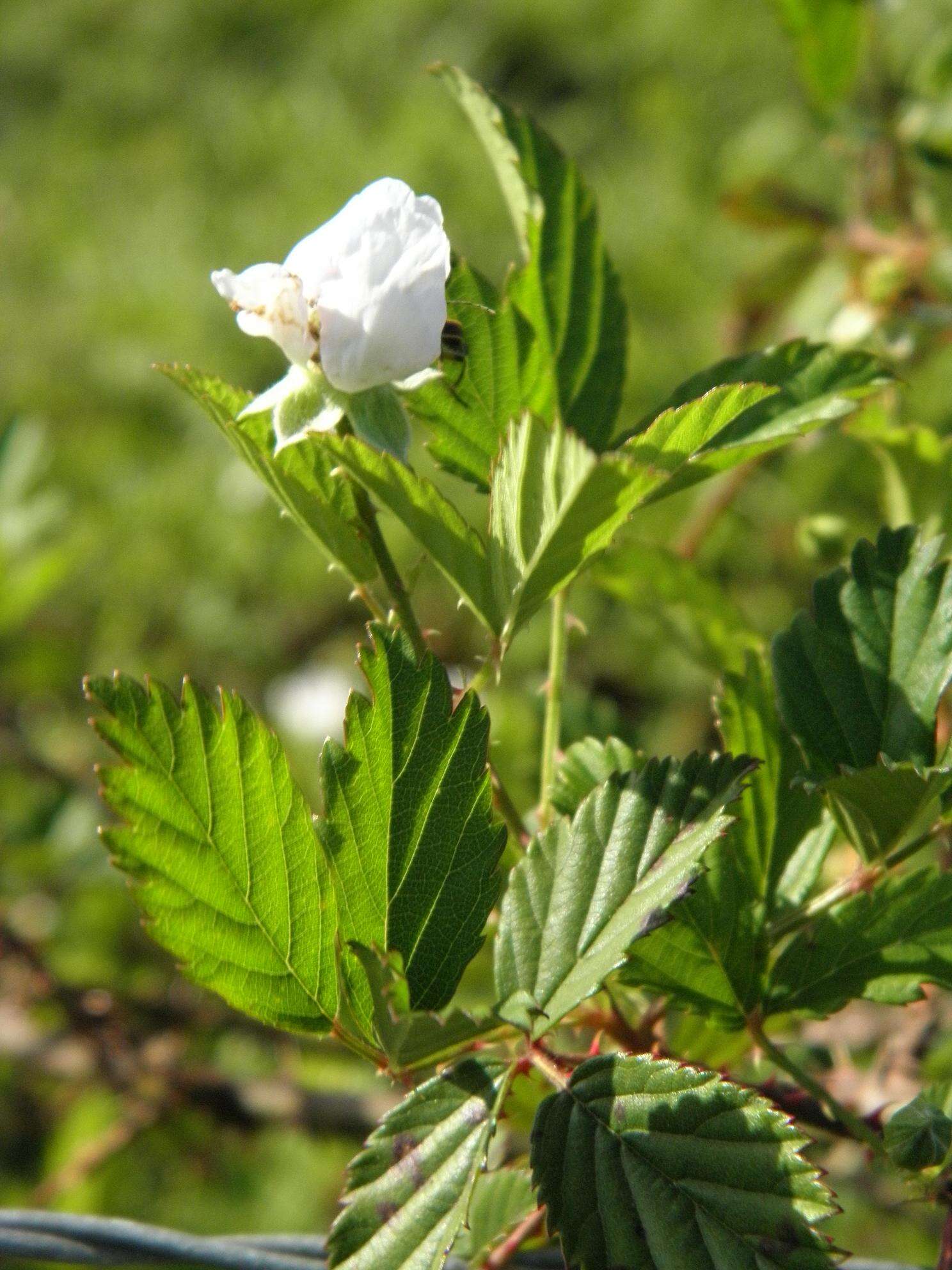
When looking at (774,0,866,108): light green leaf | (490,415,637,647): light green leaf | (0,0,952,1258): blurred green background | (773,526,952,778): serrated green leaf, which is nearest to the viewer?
(490,415,637,647): light green leaf

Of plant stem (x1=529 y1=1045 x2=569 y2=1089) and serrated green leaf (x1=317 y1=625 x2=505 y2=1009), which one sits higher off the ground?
serrated green leaf (x1=317 y1=625 x2=505 y2=1009)

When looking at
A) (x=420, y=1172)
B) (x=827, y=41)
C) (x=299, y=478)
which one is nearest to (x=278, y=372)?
(x=827, y=41)

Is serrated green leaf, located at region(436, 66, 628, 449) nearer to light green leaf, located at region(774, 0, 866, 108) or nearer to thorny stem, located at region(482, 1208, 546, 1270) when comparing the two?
thorny stem, located at region(482, 1208, 546, 1270)

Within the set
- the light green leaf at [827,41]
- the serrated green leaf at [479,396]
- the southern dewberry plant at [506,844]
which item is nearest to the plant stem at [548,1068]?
the southern dewberry plant at [506,844]

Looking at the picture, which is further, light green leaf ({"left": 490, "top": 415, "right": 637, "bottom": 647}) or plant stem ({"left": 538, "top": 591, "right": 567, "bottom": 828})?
plant stem ({"left": 538, "top": 591, "right": 567, "bottom": 828})

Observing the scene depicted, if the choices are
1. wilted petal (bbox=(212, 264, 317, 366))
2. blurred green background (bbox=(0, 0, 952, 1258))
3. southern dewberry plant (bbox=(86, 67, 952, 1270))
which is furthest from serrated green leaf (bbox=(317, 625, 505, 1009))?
blurred green background (bbox=(0, 0, 952, 1258))

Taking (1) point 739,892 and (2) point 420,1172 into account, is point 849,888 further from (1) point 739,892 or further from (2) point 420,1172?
(2) point 420,1172

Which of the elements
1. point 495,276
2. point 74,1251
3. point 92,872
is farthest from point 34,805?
point 495,276
